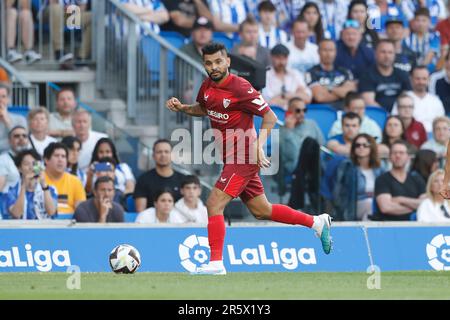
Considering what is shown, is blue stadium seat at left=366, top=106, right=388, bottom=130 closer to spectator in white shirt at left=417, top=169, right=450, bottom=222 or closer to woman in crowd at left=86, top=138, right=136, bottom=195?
spectator in white shirt at left=417, top=169, right=450, bottom=222

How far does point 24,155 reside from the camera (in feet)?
56.5

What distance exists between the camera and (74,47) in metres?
20.1

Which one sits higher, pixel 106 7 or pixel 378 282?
pixel 106 7

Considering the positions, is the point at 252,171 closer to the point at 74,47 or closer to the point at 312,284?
the point at 312,284

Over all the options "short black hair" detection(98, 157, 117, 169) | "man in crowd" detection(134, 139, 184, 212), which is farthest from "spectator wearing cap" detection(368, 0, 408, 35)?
"short black hair" detection(98, 157, 117, 169)

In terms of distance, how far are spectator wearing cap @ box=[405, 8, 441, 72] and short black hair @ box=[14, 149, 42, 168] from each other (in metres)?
7.77

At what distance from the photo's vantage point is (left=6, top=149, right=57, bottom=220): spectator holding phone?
16.9 metres

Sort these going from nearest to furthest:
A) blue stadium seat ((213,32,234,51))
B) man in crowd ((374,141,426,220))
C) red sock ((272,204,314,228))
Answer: red sock ((272,204,314,228)) → man in crowd ((374,141,426,220)) → blue stadium seat ((213,32,234,51))

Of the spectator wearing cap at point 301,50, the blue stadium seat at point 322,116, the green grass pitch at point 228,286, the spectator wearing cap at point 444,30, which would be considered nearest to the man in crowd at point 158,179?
the blue stadium seat at point 322,116

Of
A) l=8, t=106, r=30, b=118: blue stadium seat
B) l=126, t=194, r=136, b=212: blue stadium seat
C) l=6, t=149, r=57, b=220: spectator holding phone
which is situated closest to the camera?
l=6, t=149, r=57, b=220: spectator holding phone

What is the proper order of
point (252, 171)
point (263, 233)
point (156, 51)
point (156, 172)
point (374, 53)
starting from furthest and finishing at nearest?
1. point (374, 53)
2. point (156, 51)
3. point (156, 172)
4. point (263, 233)
5. point (252, 171)

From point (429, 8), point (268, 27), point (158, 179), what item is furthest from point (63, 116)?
point (429, 8)

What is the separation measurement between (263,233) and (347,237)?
3.13 feet
